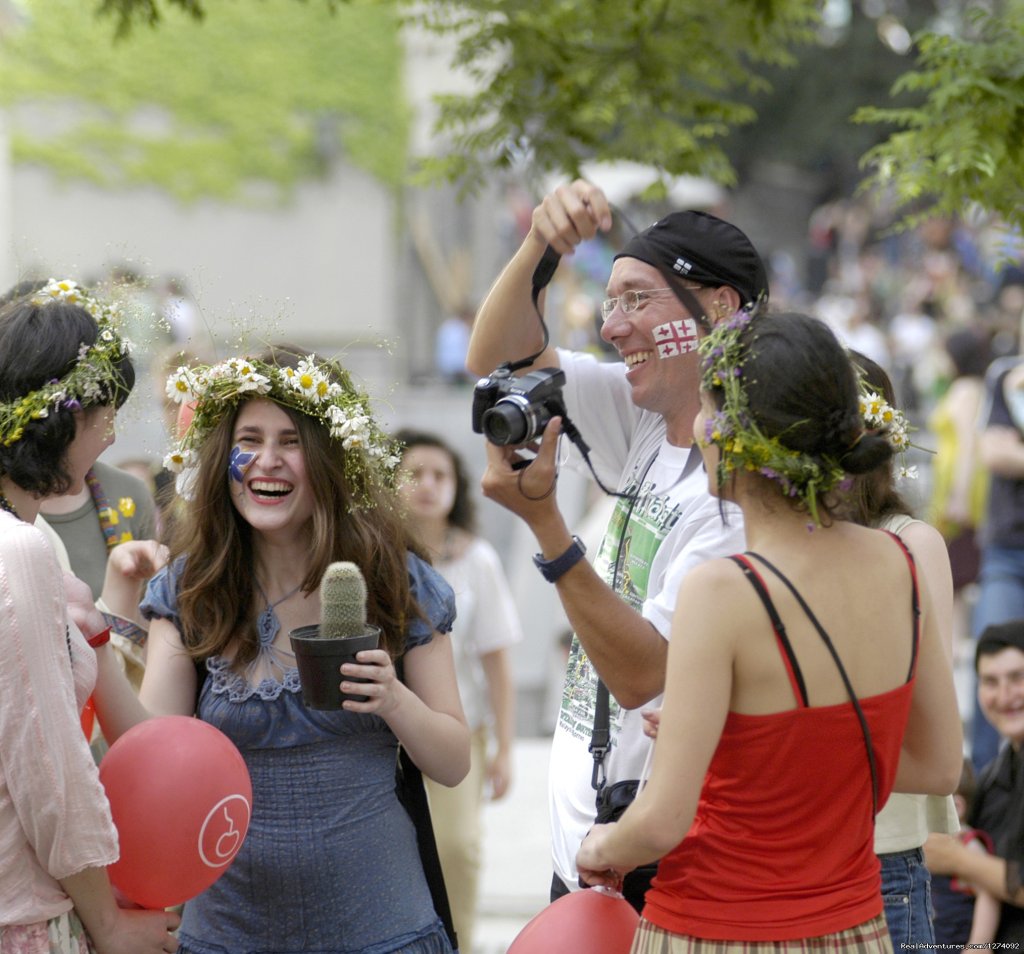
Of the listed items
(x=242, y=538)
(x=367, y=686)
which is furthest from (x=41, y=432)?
(x=367, y=686)

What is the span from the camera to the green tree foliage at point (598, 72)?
4.26m

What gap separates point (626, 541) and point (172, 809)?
3.49 ft

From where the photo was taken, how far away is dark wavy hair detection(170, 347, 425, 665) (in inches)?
114

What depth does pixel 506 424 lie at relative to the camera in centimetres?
252

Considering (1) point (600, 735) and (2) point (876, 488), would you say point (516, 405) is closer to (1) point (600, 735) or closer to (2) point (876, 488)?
(1) point (600, 735)

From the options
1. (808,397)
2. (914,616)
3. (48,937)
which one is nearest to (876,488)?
(914,616)

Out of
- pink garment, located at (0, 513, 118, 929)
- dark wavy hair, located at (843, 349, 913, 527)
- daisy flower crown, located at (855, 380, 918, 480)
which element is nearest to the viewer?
pink garment, located at (0, 513, 118, 929)

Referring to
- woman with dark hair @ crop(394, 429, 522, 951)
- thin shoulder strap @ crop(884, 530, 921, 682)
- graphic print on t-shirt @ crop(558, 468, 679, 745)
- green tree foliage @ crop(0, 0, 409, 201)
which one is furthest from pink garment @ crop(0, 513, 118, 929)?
green tree foliage @ crop(0, 0, 409, 201)

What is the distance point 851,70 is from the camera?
28.5 m

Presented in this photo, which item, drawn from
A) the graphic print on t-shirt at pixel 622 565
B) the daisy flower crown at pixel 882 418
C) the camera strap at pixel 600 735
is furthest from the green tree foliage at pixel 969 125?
the camera strap at pixel 600 735

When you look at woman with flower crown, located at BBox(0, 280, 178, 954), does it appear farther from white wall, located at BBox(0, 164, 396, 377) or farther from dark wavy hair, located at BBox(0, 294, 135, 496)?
white wall, located at BBox(0, 164, 396, 377)

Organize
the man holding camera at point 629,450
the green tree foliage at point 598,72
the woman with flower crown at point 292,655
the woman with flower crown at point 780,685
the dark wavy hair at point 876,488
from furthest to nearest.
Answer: the green tree foliage at point 598,72
the dark wavy hair at point 876,488
the woman with flower crown at point 292,655
the man holding camera at point 629,450
the woman with flower crown at point 780,685

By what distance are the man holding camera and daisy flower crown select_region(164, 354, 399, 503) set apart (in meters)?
0.42

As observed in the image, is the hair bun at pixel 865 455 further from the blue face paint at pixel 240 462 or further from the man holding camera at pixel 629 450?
the blue face paint at pixel 240 462
